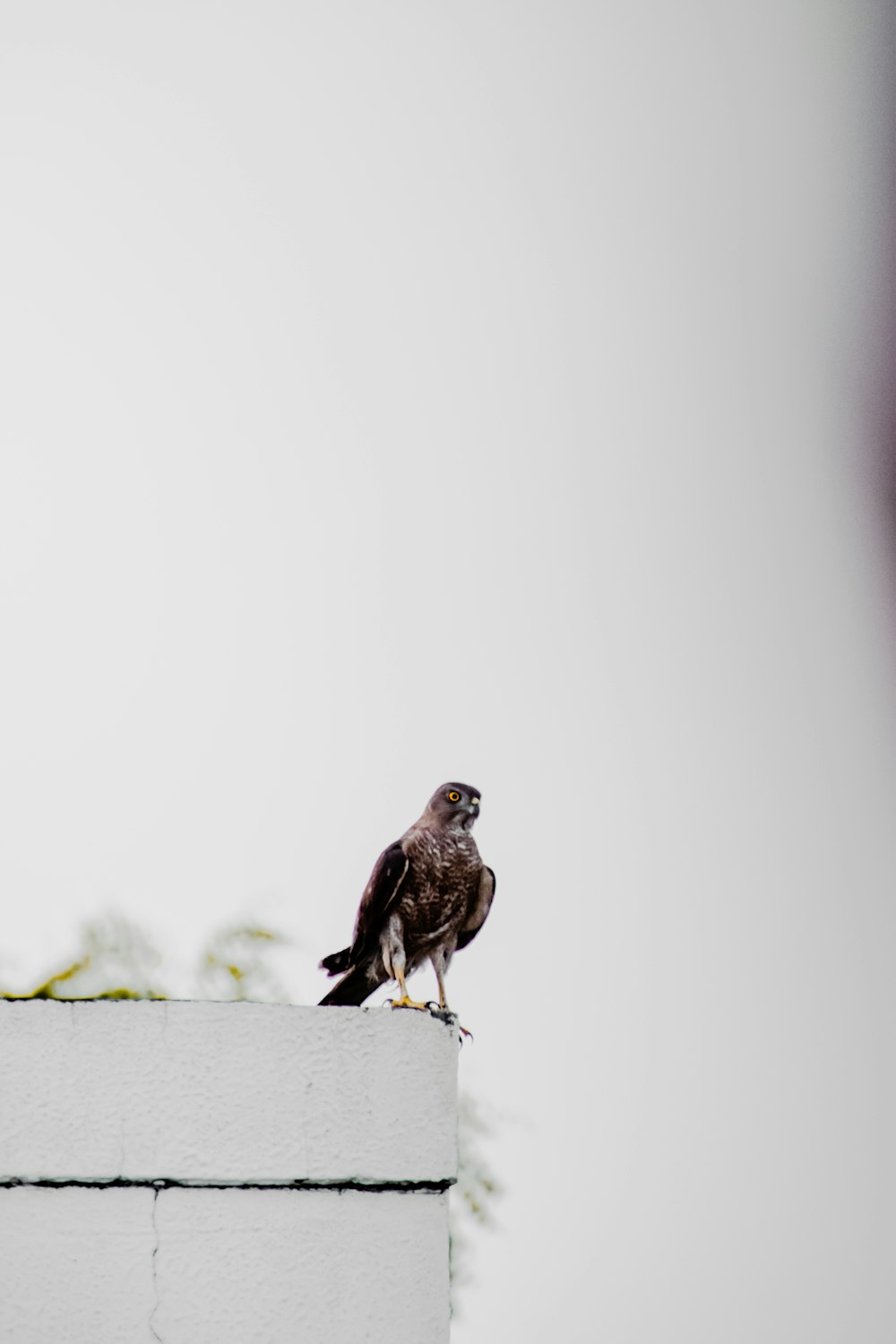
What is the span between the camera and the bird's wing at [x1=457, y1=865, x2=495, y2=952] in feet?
12.4

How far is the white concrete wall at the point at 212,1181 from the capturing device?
6.19ft

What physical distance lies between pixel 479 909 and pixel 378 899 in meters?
0.37

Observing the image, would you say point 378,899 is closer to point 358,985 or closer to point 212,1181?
point 358,985

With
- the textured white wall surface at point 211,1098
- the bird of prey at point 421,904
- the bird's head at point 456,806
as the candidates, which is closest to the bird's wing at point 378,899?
the bird of prey at point 421,904

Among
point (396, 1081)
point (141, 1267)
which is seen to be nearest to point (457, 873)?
point (396, 1081)

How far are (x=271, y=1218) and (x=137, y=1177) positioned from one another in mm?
210

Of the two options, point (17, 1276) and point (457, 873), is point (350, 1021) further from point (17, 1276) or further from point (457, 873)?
point (457, 873)

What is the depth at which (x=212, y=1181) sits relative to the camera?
193 centimetres

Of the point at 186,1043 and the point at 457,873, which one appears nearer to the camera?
the point at 186,1043

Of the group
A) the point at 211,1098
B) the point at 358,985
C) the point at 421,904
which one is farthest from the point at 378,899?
the point at 211,1098

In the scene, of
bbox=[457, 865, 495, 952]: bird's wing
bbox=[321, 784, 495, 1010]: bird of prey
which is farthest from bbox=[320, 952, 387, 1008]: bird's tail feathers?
bbox=[457, 865, 495, 952]: bird's wing

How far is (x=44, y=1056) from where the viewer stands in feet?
6.40

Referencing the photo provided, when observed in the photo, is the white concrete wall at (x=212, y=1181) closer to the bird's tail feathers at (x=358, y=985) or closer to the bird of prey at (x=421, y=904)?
the bird of prey at (x=421, y=904)

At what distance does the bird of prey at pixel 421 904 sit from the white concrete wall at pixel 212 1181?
1.48 m
